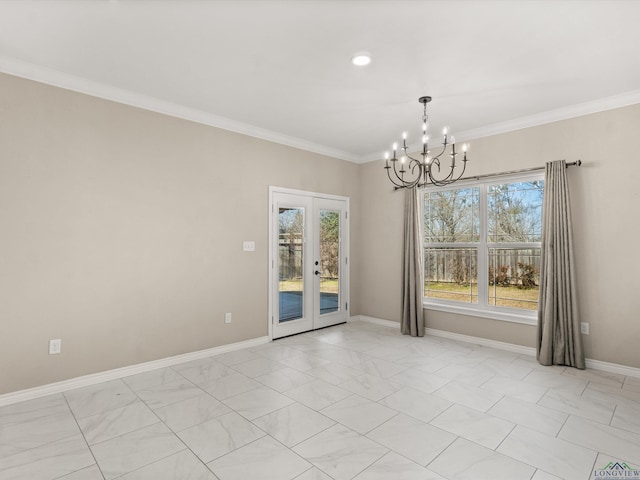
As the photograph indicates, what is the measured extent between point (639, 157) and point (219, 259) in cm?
459

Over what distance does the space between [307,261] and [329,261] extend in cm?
50

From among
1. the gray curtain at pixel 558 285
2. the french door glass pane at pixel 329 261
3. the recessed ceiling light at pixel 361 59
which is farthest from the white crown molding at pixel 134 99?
the gray curtain at pixel 558 285

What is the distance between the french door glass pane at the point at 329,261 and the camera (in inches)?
214

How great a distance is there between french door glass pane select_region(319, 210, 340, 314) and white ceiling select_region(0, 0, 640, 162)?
5.97 feet

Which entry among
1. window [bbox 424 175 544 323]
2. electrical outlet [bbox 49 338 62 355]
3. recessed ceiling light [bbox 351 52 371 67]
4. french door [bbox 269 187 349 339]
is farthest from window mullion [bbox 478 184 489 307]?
electrical outlet [bbox 49 338 62 355]

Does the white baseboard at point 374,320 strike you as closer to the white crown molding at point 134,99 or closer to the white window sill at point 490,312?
the white window sill at point 490,312

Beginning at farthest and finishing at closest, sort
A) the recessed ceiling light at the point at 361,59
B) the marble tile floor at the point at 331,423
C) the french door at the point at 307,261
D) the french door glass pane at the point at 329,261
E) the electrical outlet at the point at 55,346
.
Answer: the french door glass pane at the point at 329,261 → the french door at the point at 307,261 → the electrical outlet at the point at 55,346 → the recessed ceiling light at the point at 361,59 → the marble tile floor at the point at 331,423

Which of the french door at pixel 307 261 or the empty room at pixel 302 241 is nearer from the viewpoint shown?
the empty room at pixel 302 241

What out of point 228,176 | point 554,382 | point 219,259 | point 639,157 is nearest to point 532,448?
point 554,382

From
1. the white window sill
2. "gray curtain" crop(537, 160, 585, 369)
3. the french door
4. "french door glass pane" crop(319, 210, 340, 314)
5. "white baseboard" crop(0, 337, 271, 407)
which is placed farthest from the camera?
"french door glass pane" crop(319, 210, 340, 314)

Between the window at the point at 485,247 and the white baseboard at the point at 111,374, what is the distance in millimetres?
2864

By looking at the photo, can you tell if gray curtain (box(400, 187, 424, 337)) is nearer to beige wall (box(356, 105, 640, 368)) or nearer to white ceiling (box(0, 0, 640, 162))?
beige wall (box(356, 105, 640, 368))

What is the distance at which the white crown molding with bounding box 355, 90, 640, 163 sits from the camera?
352 cm

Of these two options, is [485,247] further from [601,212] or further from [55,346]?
[55,346]
